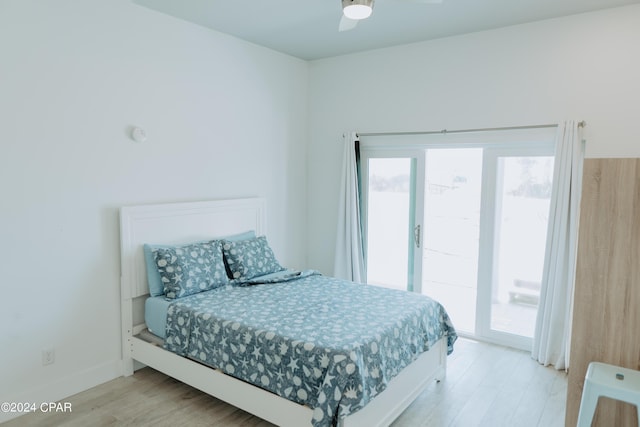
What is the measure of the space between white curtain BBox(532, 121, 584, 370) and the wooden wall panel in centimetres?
121

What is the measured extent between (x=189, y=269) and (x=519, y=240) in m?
2.95

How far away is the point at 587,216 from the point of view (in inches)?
93.7

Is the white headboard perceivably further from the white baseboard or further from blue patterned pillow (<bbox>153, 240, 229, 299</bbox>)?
the white baseboard

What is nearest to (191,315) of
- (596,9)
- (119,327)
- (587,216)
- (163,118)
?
(119,327)

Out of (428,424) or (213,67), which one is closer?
(428,424)

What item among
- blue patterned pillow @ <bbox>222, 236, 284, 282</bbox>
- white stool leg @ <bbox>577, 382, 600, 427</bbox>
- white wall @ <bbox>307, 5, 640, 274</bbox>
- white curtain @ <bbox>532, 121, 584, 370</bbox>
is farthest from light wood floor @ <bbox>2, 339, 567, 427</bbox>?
white wall @ <bbox>307, 5, 640, 274</bbox>

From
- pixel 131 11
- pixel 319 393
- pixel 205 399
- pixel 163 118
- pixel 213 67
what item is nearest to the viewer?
pixel 319 393

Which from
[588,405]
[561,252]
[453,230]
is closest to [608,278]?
[588,405]

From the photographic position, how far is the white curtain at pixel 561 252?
3.45 metres

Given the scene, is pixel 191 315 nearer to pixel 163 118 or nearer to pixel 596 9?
pixel 163 118

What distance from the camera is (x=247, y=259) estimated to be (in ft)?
12.5

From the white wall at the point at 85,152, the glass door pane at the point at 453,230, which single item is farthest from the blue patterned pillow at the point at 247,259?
the glass door pane at the point at 453,230

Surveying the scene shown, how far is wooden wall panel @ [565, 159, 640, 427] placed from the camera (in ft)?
7.48

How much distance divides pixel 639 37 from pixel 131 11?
387 centimetres
